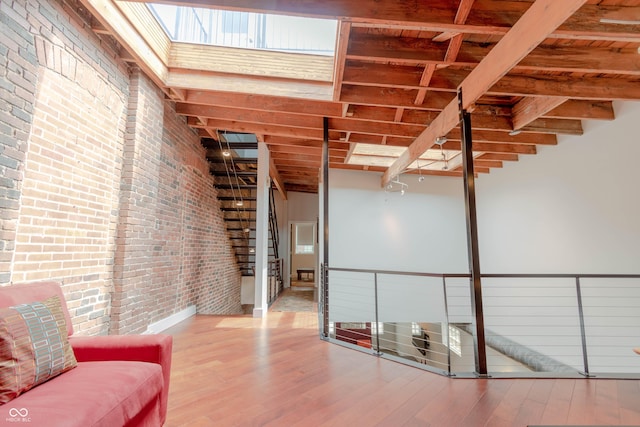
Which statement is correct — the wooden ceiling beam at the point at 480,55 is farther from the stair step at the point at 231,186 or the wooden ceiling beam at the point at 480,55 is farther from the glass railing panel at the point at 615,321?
the stair step at the point at 231,186

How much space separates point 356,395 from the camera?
222 centimetres

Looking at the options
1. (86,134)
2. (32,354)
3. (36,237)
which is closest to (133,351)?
(32,354)

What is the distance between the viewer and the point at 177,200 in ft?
14.5

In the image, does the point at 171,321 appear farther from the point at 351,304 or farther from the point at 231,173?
the point at 351,304

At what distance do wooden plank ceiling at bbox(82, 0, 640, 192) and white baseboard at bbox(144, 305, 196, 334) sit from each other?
9.64ft

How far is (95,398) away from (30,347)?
17.0 inches

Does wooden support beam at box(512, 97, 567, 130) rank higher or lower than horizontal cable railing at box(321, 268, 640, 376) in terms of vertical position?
higher

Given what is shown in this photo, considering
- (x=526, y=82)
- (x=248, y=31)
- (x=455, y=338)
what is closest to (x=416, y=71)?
(x=526, y=82)

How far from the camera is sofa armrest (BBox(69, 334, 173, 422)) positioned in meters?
1.74

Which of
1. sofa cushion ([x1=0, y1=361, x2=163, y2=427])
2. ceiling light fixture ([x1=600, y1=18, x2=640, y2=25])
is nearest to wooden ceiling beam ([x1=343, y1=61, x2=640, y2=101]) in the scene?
ceiling light fixture ([x1=600, y1=18, x2=640, y2=25])

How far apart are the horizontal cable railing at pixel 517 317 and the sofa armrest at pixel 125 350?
178 centimetres

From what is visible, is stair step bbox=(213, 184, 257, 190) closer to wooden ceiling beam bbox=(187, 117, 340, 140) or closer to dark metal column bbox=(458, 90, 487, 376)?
wooden ceiling beam bbox=(187, 117, 340, 140)

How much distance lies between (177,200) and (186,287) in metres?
1.43

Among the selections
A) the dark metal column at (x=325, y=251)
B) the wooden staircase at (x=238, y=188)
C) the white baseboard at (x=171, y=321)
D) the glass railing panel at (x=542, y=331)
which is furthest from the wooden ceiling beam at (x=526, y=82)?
the white baseboard at (x=171, y=321)
